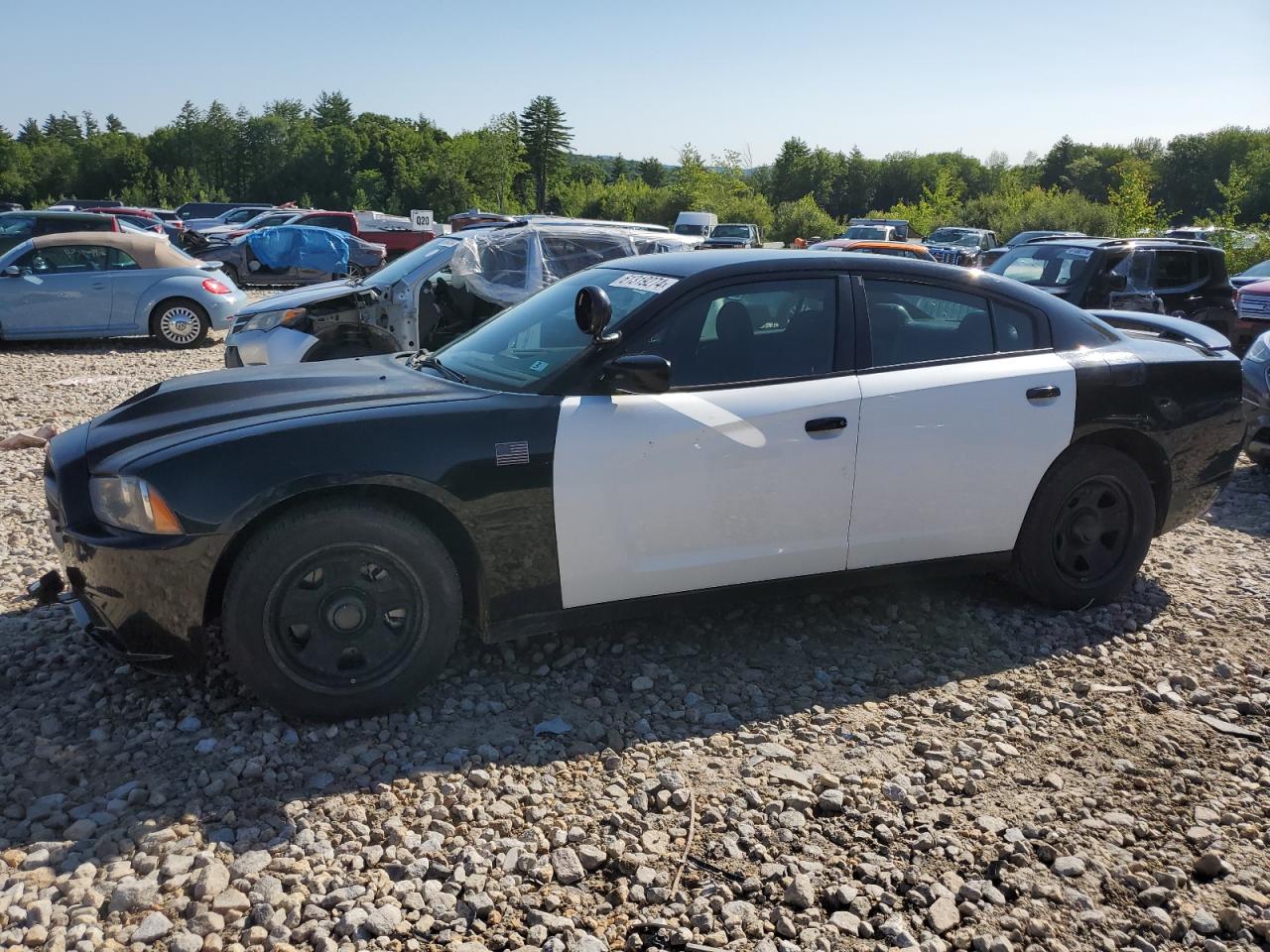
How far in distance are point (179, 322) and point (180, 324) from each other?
3 centimetres

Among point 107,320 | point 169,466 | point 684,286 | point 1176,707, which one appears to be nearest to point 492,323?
point 684,286

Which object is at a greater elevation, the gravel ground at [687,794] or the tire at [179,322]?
the tire at [179,322]

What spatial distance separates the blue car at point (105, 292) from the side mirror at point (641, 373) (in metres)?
10.9

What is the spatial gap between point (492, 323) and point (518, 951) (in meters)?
2.88

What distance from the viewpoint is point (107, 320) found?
13.3 metres

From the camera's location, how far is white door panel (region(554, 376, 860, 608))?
12.2 feet

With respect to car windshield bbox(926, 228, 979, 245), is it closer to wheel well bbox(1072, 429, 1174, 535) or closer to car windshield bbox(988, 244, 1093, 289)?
car windshield bbox(988, 244, 1093, 289)

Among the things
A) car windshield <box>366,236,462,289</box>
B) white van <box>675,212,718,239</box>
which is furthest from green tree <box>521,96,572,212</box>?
car windshield <box>366,236,462,289</box>

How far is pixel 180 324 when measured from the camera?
13.5 metres

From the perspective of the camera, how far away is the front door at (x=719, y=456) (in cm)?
373

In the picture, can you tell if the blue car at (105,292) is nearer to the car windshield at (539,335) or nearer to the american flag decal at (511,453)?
the car windshield at (539,335)

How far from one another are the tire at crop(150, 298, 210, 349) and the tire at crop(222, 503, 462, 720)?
37.2 feet

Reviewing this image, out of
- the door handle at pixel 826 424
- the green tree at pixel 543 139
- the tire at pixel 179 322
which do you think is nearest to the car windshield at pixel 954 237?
the tire at pixel 179 322

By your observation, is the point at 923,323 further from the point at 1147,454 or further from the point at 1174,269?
the point at 1174,269
